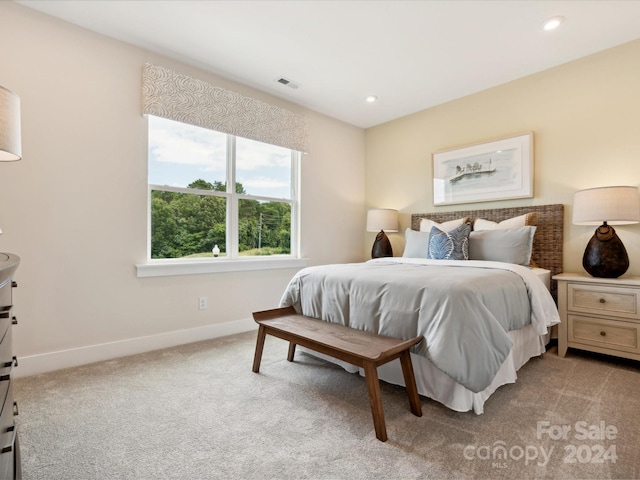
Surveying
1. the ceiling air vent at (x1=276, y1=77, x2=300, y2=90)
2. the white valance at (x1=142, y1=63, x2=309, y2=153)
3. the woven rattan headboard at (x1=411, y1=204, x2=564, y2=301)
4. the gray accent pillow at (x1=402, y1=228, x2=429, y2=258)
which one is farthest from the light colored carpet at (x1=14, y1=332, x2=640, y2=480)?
the ceiling air vent at (x1=276, y1=77, x2=300, y2=90)

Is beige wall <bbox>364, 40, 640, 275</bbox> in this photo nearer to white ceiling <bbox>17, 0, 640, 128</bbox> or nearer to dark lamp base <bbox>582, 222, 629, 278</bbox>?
white ceiling <bbox>17, 0, 640, 128</bbox>

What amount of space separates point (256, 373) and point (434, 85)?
323cm

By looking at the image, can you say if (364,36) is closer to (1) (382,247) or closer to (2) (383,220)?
(2) (383,220)

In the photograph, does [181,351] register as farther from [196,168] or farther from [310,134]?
[310,134]

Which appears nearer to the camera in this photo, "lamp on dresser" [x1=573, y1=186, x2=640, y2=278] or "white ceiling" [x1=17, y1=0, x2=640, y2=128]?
"white ceiling" [x1=17, y1=0, x2=640, y2=128]

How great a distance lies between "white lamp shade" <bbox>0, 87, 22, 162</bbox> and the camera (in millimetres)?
1294

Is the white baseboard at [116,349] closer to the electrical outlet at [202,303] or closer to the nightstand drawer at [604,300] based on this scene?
the electrical outlet at [202,303]

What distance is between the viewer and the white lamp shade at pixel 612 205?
2.37 m

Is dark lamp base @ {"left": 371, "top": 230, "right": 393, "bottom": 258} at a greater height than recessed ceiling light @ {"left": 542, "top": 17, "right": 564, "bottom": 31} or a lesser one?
lesser

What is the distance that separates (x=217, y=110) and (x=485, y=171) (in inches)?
112

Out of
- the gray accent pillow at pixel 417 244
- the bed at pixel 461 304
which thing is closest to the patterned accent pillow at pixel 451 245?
the bed at pixel 461 304

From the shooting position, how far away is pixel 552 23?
2.40 meters

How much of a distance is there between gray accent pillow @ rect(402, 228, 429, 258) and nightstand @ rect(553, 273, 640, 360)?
1138 millimetres

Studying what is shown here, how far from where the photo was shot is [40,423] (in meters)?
1.63
